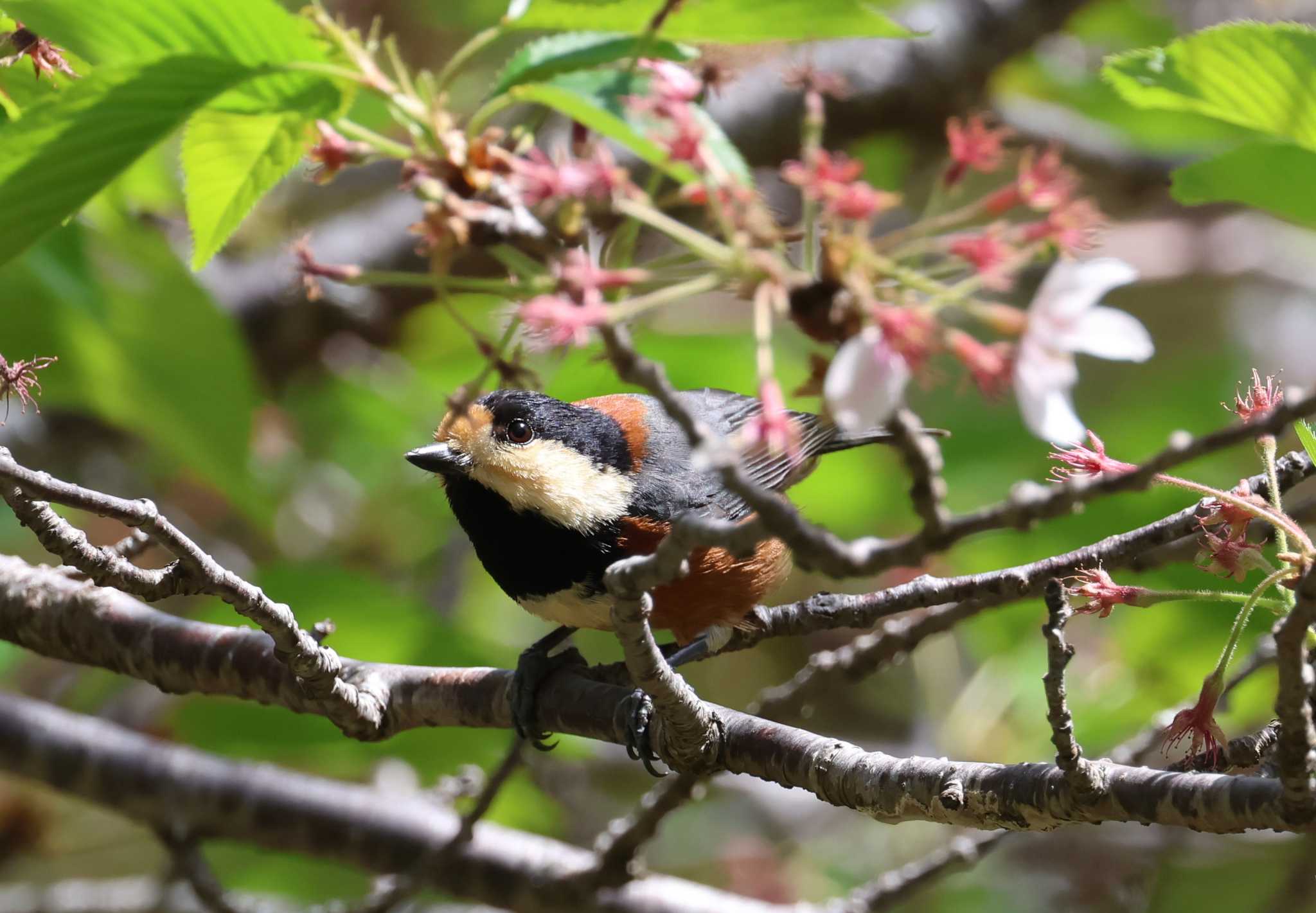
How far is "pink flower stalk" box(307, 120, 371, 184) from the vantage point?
71.9 inches

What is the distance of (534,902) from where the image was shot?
10.4ft

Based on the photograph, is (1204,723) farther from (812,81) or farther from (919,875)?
(919,875)

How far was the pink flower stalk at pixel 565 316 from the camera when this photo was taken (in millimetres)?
1209

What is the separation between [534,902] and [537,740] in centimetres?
71

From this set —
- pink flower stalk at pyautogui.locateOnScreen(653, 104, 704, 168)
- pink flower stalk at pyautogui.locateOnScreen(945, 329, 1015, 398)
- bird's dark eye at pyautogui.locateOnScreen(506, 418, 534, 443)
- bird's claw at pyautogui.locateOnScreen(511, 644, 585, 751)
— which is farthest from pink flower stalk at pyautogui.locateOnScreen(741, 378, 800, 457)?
bird's dark eye at pyautogui.locateOnScreen(506, 418, 534, 443)

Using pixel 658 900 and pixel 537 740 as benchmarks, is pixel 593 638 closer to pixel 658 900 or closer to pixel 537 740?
pixel 658 900

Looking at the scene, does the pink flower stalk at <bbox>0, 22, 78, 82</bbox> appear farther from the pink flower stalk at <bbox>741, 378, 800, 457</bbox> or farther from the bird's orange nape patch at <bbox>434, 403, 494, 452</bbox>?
the pink flower stalk at <bbox>741, 378, 800, 457</bbox>

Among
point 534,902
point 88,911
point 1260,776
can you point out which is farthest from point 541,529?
point 88,911

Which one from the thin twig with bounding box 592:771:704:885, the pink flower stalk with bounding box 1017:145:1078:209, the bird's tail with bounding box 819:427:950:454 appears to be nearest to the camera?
the pink flower stalk with bounding box 1017:145:1078:209

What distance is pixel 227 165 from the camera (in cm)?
196

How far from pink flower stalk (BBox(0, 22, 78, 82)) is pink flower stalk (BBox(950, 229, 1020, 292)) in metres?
1.40

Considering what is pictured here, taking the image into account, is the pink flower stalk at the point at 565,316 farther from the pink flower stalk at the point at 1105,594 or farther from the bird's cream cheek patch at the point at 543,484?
the bird's cream cheek patch at the point at 543,484

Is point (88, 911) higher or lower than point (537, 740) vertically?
lower

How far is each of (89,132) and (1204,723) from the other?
1.66m
